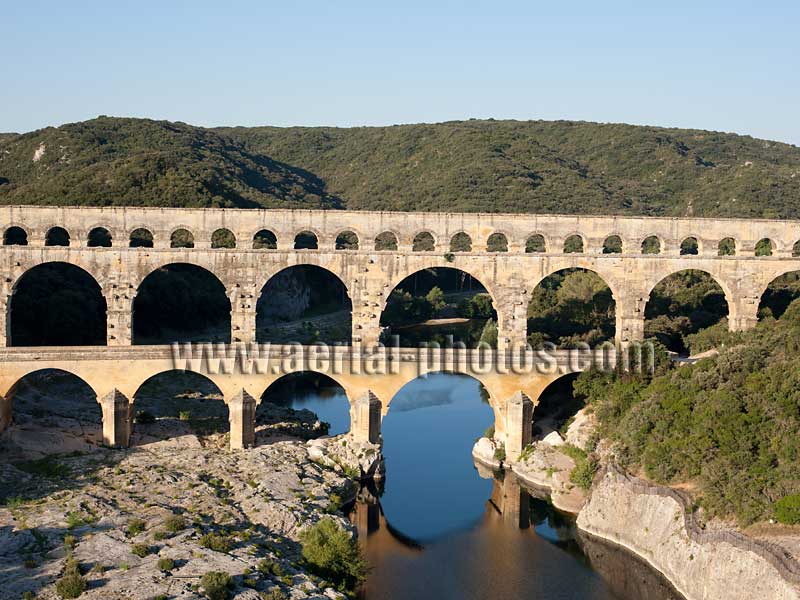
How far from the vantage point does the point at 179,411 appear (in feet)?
128

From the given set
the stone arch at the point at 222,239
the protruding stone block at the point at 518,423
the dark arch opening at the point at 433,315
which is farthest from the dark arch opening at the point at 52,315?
the protruding stone block at the point at 518,423

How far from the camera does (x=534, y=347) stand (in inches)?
1592

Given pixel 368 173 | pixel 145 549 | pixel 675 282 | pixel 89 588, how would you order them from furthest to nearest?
1. pixel 368 173
2. pixel 675 282
3. pixel 145 549
4. pixel 89 588

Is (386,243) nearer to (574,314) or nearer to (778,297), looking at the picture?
(574,314)

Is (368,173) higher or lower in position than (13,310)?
higher

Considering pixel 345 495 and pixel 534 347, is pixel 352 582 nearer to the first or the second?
pixel 345 495

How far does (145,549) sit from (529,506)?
1412cm

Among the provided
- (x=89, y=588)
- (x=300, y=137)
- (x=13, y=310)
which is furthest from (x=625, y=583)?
(x=300, y=137)

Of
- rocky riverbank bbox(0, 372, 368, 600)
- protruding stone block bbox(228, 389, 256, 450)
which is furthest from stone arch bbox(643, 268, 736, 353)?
protruding stone block bbox(228, 389, 256, 450)

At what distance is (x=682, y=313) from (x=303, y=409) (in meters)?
19.3

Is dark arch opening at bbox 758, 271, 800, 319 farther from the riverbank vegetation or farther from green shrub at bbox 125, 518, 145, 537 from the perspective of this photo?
green shrub at bbox 125, 518, 145, 537

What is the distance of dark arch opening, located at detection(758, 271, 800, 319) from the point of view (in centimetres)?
4204

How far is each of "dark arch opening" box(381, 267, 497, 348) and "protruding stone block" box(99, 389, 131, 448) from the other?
23193 mm

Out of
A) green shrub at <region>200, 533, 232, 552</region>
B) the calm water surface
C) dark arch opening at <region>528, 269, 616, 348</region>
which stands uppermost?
dark arch opening at <region>528, 269, 616, 348</region>
